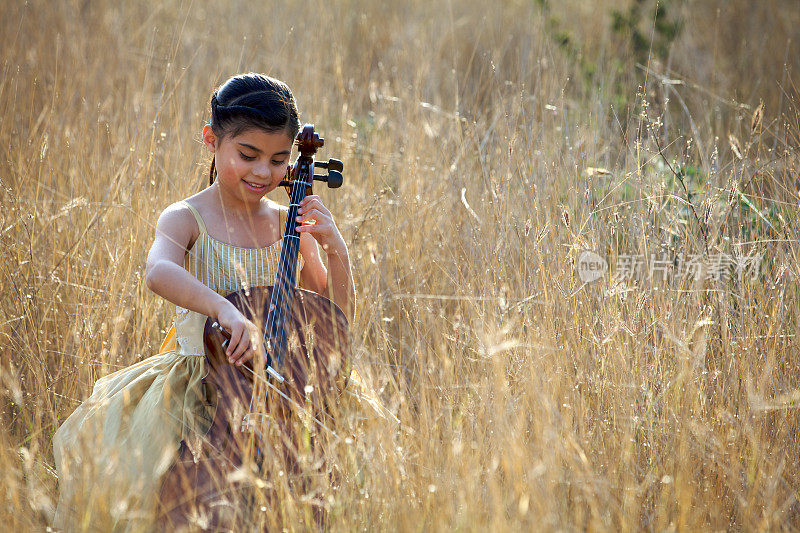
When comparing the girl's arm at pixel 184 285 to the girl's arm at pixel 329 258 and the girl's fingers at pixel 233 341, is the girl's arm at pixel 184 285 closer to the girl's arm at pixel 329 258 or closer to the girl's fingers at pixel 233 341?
the girl's fingers at pixel 233 341

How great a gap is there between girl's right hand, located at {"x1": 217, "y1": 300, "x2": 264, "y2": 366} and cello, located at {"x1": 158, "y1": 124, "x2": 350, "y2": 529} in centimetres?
2

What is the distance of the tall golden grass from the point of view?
183 cm

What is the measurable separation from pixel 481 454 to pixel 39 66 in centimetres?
331

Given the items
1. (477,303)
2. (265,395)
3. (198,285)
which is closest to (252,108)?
(198,285)

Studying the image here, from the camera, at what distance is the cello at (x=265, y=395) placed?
174 cm

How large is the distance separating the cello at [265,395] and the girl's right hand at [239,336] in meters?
0.02

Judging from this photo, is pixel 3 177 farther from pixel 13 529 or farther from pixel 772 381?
pixel 772 381

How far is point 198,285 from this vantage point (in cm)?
189

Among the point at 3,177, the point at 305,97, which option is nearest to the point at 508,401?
the point at 3,177

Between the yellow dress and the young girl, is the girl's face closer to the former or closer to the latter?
the young girl

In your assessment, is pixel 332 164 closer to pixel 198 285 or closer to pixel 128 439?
pixel 198 285

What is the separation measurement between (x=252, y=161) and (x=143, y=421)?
754 millimetres
